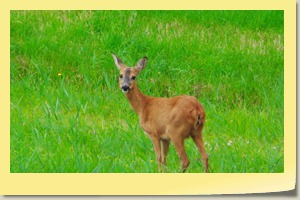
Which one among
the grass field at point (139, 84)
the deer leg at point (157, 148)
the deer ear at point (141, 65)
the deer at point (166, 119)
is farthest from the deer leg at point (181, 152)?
the deer ear at point (141, 65)

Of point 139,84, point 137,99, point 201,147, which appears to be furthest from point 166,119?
point 139,84

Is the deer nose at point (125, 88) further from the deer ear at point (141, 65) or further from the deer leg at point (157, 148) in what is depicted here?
the deer leg at point (157, 148)

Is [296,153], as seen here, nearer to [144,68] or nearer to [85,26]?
[144,68]

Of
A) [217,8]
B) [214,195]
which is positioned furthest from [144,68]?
[214,195]

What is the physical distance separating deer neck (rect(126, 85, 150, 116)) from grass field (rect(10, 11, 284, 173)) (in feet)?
0.83

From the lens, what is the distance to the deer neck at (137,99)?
1340 cm

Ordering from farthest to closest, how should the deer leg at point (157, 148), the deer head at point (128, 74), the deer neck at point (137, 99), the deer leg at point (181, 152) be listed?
the deer neck at point (137, 99), the deer head at point (128, 74), the deer leg at point (157, 148), the deer leg at point (181, 152)

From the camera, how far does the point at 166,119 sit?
42.5 ft

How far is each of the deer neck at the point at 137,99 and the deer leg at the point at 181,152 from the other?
0.79 m

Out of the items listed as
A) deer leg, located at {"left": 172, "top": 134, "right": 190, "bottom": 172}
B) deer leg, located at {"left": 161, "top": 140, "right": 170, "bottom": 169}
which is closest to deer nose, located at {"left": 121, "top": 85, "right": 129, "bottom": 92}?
deer leg, located at {"left": 161, "top": 140, "right": 170, "bottom": 169}

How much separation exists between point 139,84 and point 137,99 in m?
0.86

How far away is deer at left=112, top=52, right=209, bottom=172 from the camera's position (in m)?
12.8

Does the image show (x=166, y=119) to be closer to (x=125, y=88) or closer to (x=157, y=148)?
(x=157, y=148)

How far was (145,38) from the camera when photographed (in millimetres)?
14984
